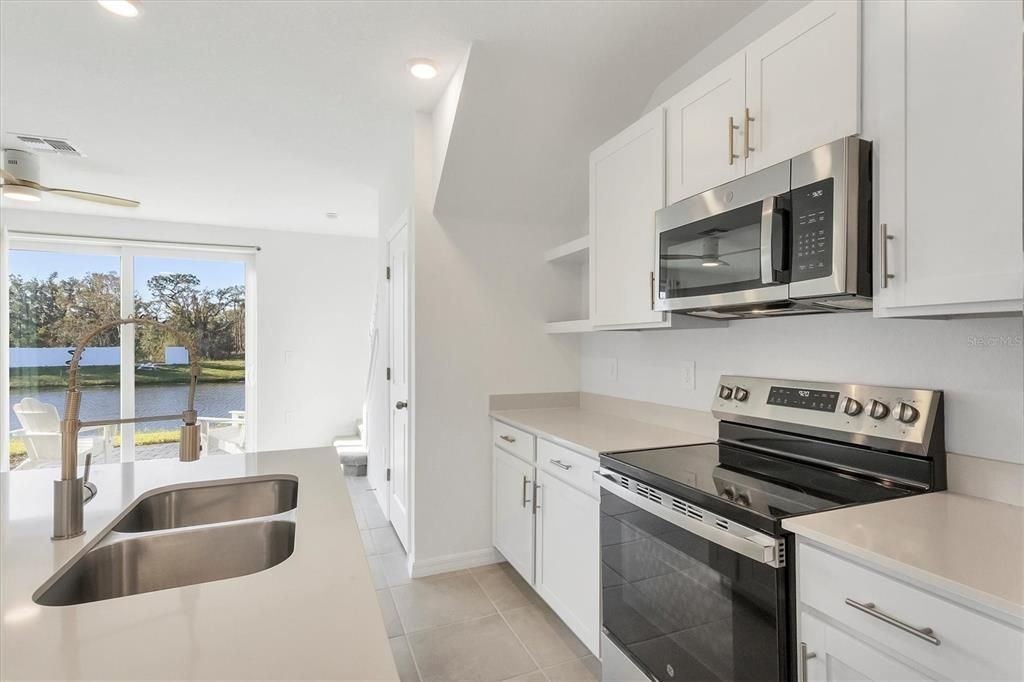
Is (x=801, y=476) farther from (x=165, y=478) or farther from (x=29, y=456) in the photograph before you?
(x=29, y=456)

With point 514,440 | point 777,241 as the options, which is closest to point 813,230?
point 777,241

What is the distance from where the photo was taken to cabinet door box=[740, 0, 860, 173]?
1.29 meters

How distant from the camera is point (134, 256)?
16.1 ft

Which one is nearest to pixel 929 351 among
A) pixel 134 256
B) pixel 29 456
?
pixel 134 256

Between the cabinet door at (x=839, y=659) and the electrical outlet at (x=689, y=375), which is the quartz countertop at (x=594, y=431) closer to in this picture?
the electrical outlet at (x=689, y=375)

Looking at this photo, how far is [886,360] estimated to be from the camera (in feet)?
4.97

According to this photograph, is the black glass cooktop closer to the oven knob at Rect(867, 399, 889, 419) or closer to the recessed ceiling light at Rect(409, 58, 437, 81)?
the oven knob at Rect(867, 399, 889, 419)

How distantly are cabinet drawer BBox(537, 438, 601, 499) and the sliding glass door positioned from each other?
3529mm

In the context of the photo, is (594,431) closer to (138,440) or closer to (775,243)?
(775,243)

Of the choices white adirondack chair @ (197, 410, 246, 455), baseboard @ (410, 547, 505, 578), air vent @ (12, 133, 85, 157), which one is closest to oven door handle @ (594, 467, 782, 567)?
baseboard @ (410, 547, 505, 578)

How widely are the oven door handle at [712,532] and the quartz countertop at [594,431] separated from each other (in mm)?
175

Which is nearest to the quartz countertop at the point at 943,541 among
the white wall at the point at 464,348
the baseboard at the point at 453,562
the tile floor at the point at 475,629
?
the tile floor at the point at 475,629

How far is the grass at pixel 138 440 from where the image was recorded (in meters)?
4.51

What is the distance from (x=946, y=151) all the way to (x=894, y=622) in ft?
3.16
